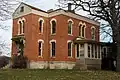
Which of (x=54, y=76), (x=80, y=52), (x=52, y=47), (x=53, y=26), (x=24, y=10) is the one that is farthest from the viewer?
(x=53, y=26)

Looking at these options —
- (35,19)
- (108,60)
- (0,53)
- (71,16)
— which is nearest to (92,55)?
(108,60)

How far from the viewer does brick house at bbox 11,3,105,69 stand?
41.1 m

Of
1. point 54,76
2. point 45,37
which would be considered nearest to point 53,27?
point 45,37

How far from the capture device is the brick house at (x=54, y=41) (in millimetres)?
41062

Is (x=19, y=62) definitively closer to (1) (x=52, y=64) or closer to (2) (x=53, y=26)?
(1) (x=52, y=64)

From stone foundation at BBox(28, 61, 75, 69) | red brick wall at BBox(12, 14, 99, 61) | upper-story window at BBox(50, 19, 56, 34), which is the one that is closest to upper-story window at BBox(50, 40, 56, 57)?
red brick wall at BBox(12, 14, 99, 61)

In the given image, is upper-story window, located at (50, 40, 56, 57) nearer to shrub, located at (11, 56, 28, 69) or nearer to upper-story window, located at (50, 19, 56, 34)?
upper-story window, located at (50, 19, 56, 34)

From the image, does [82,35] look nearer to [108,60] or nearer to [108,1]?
[108,60]

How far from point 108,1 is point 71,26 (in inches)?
440

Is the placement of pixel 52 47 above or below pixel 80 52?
above

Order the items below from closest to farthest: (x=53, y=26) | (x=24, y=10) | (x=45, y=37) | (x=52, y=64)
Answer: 1. (x=52, y=64)
2. (x=24, y=10)
3. (x=45, y=37)
4. (x=53, y=26)

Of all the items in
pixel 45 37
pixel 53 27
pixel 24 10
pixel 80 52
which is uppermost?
pixel 24 10

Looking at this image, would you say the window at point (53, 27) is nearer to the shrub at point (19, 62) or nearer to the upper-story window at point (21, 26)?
the upper-story window at point (21, 26)

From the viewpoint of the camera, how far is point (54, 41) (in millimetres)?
42219
